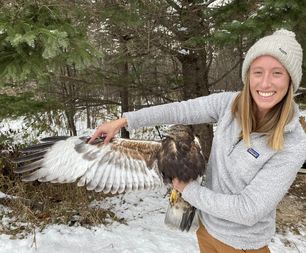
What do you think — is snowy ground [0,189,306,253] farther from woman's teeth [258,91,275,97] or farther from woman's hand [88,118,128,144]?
woman's teeth [258,91,275,97]

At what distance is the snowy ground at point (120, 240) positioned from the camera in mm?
4160

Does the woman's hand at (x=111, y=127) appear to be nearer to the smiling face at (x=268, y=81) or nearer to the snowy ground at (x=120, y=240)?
the smiling face at (x=268, y=81)

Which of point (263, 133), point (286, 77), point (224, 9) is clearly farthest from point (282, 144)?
point (224, 9)

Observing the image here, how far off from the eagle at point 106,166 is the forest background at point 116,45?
0.64 metres

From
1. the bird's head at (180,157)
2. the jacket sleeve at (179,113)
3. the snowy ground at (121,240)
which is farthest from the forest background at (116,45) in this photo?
the bird's head at (180,157)

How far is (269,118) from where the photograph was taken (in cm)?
185

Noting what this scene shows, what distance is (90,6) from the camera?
4.32 m

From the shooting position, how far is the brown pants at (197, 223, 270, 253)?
2072 mm

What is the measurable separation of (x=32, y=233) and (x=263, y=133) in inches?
136

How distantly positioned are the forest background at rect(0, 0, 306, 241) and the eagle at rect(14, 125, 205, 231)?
64 centimetres

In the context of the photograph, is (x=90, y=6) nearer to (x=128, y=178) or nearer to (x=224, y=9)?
(x=224, y=9)

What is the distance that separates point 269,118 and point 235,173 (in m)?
0.32

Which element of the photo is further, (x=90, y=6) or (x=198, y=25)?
(x=198, y=25)

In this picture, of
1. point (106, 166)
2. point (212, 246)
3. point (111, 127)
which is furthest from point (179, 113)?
point (212, 246)
